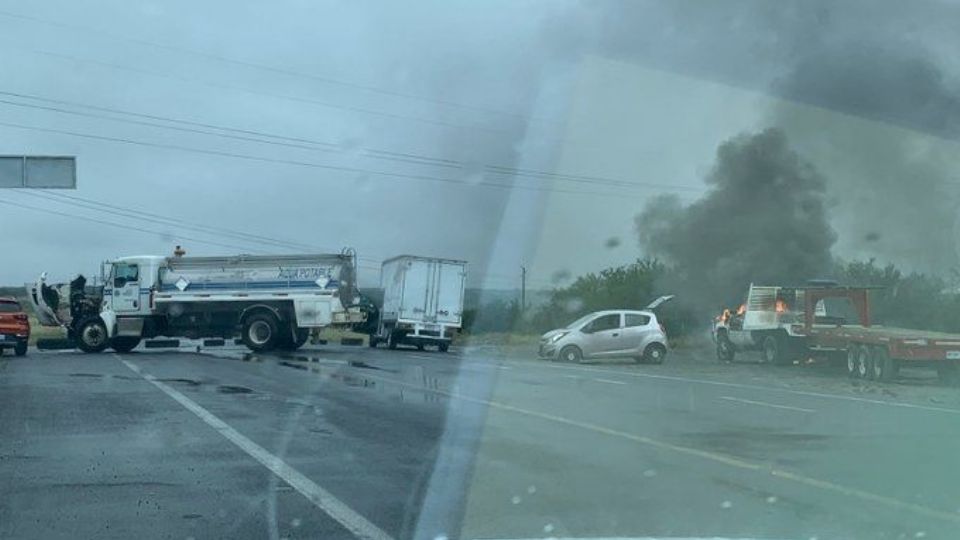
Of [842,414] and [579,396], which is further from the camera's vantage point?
[579,396]

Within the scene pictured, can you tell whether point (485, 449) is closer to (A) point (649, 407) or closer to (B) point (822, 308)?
(A) point (649, 407)

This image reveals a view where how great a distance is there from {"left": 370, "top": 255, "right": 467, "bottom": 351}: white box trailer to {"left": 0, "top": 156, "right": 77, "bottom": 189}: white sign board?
13514 mm

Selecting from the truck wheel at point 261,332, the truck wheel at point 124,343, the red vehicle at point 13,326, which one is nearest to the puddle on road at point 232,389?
the red vehicle at point 13,326

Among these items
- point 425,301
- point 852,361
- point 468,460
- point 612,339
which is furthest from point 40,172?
point 468,460

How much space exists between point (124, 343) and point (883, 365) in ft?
78.0

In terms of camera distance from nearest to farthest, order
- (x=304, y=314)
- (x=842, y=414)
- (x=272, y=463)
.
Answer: (x=272, y=463) → (x=842, y=414) → (x=304, y=314)

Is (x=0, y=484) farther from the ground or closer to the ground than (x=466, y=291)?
closer to the ground

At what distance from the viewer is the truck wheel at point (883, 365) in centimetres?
2652

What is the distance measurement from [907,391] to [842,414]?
23.4 feet

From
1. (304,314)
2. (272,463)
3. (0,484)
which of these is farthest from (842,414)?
(304,314)

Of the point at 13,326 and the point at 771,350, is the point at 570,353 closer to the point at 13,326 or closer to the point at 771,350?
the point at 771,350

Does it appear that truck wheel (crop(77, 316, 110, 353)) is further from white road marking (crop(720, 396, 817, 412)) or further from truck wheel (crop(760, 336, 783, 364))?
white road marking (crop(720, 396, 817, 412))

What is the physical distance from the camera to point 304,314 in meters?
37.7

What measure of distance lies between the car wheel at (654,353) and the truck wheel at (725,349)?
4.86 m
